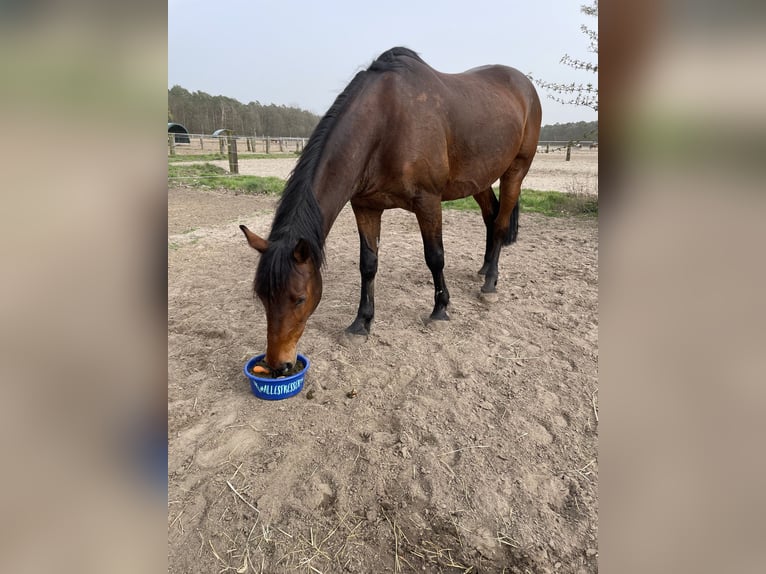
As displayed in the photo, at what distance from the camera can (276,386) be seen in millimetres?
2619

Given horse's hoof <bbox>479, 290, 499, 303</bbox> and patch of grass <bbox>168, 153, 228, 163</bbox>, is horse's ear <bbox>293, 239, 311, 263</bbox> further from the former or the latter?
patch of grass <bbox>168, 153, 228, 163</bbox>

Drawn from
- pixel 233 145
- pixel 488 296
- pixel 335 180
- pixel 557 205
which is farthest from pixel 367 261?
pixel 233 145

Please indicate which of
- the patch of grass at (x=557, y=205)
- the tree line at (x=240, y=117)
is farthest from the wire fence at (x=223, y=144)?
the patch of grass at (x=557, y=205)

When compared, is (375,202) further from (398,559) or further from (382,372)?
(398,559)

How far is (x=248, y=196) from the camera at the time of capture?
10.3 m

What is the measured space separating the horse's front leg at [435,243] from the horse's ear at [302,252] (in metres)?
1.24

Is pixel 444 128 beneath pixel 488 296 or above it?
above

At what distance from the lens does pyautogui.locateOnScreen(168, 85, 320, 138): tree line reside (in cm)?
3559

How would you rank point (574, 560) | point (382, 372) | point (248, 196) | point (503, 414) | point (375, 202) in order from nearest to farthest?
point (574, 560) < point (503, 414) < point (382, 372) < point (375, 202) < point (248, 196)

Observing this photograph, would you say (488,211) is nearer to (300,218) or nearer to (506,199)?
(506,199)

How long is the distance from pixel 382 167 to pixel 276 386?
5.78ft

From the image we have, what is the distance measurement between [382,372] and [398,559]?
141cm
